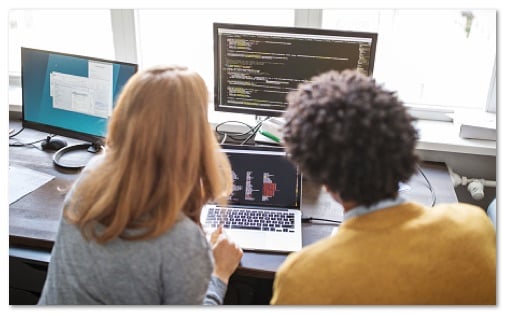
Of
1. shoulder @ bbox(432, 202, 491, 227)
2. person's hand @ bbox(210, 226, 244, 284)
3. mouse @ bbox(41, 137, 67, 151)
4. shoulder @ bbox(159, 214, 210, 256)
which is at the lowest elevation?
person's hand @ bbox(210, 226, 244, 284)

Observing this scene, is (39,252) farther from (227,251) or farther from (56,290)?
(227,251)

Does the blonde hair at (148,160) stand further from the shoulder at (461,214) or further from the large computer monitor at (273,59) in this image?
the large computer monitor at (273,59)

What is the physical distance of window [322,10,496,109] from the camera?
1890 mm

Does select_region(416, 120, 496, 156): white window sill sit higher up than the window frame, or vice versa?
the window frame

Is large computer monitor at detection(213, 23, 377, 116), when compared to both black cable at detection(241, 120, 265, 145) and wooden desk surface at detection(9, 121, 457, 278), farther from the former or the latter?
wooden desk surface at detection(9, 121, 457, 278)

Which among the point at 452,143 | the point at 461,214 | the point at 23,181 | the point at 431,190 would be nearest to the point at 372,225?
the point at 461,214

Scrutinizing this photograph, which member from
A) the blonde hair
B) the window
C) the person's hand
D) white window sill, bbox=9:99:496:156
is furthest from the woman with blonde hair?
the window

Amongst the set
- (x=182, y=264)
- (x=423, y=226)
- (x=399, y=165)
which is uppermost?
(x=399, y=165)

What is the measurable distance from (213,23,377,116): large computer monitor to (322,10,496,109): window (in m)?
0.36

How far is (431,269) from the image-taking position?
3.00ft

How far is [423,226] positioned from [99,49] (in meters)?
1.70

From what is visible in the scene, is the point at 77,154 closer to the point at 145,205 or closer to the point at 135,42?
the point at 135,42

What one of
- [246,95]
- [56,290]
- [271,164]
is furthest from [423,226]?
[246,95]

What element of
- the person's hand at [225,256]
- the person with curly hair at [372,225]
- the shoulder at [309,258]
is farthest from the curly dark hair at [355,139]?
the person's hand at [225,256]
